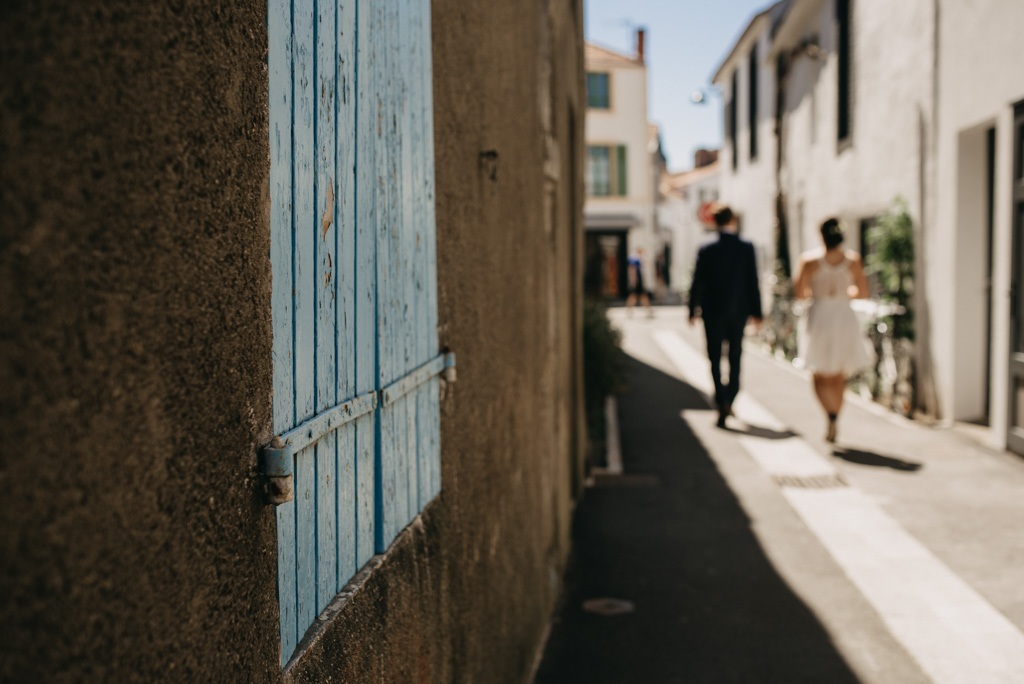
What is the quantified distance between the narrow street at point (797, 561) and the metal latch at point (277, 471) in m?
2.92

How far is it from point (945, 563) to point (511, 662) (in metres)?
2.75

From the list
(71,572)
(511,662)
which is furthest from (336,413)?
(511,662)

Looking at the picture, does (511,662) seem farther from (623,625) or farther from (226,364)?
(226,364)

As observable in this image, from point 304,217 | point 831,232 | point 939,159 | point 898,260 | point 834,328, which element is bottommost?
point 834,328

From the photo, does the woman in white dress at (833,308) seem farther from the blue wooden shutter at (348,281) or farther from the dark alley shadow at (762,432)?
the blue wooden shutter at (348,281)

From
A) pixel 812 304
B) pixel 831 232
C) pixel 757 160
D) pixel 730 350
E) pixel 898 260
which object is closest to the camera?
pixel 831 232

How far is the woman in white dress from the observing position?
7.78 meters

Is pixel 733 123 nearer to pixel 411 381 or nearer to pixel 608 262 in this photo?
pixel 608 262

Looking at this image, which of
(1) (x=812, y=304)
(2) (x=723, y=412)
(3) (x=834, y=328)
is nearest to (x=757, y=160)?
(2) (x=723, y=412)

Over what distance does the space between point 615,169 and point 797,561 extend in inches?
1134

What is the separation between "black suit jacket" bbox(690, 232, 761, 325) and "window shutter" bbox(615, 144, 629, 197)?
984 inches

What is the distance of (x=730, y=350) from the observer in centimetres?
866

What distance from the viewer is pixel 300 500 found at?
1.57 m

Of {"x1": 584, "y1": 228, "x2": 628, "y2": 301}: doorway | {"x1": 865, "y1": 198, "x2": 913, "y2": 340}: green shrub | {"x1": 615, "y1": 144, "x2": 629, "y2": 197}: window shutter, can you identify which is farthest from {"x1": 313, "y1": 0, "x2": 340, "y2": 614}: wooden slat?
{"x1": 615, "y1": 144, "x2": 629, "y2": 197}: window shutter
